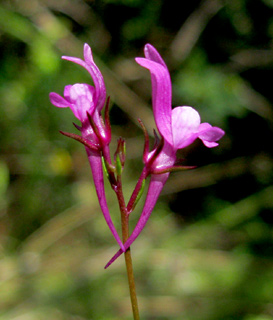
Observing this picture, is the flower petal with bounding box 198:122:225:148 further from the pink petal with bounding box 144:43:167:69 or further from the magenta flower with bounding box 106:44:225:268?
the pink petal with bounding box 144:43:167:69

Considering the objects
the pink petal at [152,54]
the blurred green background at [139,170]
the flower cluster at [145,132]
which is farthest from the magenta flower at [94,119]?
the blurred green background at [139,170]

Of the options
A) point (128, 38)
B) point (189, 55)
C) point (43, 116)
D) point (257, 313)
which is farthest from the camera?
point (128, 38)

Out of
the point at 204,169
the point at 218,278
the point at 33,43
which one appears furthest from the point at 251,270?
the point at 33,43

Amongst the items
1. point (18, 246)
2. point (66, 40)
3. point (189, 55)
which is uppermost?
point (189, 55)

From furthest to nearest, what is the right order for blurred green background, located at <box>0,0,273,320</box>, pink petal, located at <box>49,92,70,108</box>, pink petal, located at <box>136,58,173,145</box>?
blurred green background, located at <box>0,0,273,320</box> < pink petal, located at <box>49,92,70,108</box> < pink petal, located at <box>136,58,173,145</box>

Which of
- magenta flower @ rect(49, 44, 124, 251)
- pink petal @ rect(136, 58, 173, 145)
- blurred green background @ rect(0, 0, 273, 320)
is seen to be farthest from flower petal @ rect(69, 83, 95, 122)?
blurred green background @ rect(0, 0, 273, 320)

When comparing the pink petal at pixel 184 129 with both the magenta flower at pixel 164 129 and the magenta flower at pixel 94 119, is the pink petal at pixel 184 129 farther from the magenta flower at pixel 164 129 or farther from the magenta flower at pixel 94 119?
the magenta flower at pixel 94 119

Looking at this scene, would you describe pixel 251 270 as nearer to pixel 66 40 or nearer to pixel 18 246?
pixel 18 246

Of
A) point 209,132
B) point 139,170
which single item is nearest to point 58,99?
point 209,132
